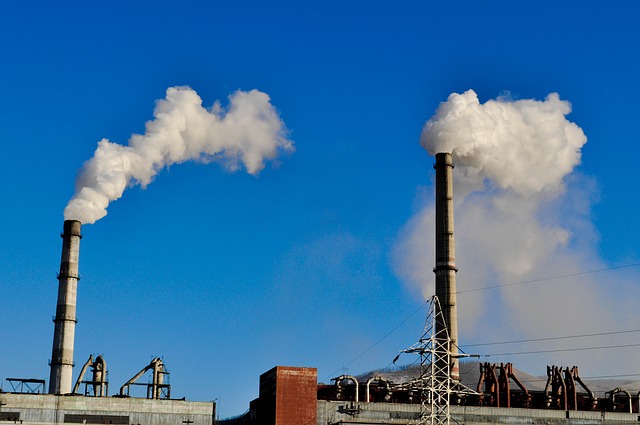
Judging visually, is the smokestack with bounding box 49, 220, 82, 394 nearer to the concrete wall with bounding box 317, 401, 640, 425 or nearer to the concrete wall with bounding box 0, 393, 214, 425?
the concrete wall with bounding box 0, 393, 214, 425

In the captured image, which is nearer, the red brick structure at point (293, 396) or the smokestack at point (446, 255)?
the red brick structure at point (293, 396)

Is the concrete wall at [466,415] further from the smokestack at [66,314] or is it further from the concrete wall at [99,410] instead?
the smokestack at [66,314]

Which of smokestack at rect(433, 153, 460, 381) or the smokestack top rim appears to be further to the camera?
smokestack at rect(433, 153, 460, 381)

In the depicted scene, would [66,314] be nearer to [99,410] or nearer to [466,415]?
[99,410]

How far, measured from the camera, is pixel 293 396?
7050 cm

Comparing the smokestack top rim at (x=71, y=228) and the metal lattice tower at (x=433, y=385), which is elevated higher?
the smokestack top rim at (x=71, y=228)

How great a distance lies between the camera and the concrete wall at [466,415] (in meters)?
74.2

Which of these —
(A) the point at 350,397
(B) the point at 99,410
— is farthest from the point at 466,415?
(B) the point at 99,410

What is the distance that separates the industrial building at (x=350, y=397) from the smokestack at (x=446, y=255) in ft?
0.29

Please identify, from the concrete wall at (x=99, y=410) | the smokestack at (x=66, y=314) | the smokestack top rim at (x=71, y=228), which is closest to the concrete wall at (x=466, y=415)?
the concrete wall at (x=99, y=410)

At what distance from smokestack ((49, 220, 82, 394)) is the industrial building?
80mm

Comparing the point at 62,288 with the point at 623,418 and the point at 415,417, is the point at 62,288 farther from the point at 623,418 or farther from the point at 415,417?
the point at 623,418

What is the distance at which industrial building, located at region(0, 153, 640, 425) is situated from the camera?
69312 mm

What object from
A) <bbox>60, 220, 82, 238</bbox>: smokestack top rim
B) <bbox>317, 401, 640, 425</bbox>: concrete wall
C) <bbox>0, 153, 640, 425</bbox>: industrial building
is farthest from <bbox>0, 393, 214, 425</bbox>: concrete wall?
<bbox>60, 220, 82, 238</bbox>: smokestack top rim
